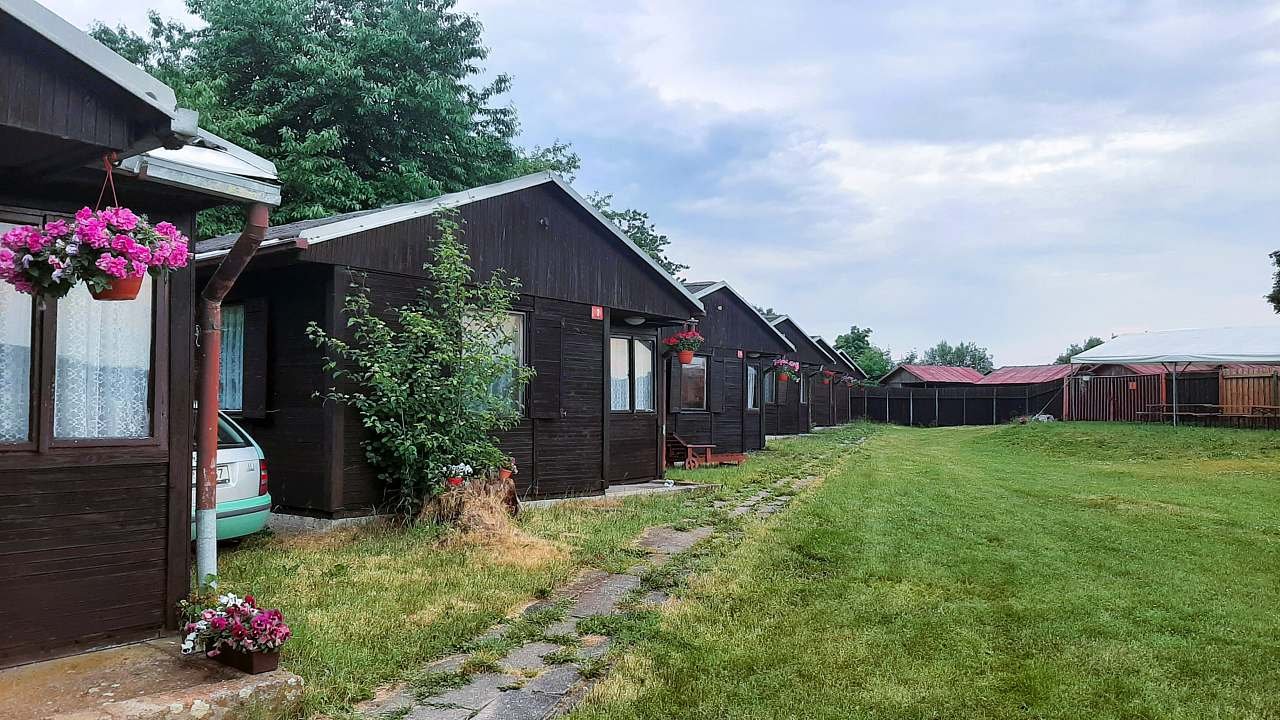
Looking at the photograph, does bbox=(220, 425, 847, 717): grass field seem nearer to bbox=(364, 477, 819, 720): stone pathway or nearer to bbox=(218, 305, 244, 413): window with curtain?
bbox=(364, 477, 819, 720): stone pathway

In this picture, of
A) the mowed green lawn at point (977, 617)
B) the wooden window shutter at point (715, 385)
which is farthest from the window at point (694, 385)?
the mowed green lawn at point (977, 617)

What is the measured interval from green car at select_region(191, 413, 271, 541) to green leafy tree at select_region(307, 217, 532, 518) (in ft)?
3.65

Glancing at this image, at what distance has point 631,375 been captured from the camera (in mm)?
13336

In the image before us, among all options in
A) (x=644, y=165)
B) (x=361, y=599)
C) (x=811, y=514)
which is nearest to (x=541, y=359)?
(x=811, y=514)

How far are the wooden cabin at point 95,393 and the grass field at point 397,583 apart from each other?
933 mm

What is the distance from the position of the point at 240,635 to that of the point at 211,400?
1.42 metres

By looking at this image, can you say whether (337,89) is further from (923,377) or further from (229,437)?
(923,377)

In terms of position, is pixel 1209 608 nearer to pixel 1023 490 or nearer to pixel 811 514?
pixel 811 514

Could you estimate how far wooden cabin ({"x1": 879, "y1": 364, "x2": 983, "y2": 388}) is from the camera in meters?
45.5

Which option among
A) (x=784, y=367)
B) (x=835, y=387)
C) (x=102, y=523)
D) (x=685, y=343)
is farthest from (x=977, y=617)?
(x=835, y=387)

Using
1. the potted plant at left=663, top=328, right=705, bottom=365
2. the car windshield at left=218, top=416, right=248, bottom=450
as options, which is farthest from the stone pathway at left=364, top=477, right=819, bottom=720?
the potted plant at left=663, top=328, right=705, bottom=365

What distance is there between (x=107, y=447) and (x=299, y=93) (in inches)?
756

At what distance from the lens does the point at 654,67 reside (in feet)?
44.4

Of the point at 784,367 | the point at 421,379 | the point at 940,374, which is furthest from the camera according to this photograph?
the point at 940,374
